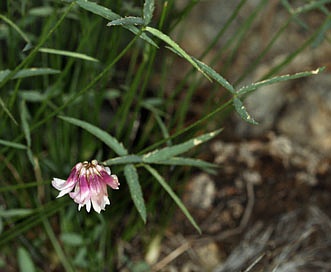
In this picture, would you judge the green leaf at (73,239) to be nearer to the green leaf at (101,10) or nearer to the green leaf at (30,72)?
the green leaf at (30,72)

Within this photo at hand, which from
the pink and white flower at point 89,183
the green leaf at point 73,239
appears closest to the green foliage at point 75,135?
the green leaf at point 73,239

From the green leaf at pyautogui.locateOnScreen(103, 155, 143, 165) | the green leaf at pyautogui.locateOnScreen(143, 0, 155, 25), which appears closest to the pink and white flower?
the green leaf at pyautogui.locateOnScreen(103, 155, 143, 165)

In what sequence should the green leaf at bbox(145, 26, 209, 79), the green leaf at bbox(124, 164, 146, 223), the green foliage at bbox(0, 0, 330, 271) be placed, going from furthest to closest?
the green foliage at bbox(0, 0, 330, 271), the green leaf at bbox(124, 164, 146, 223), the green leaf at bbox(145, 26, 209, 79)

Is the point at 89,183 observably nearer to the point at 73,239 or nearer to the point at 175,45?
the point at 175,45

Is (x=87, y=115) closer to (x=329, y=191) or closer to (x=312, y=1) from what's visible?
(x=312, y=1)

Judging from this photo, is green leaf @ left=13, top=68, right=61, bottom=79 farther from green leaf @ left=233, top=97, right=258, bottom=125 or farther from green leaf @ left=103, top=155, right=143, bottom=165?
green leaf @ left=233, top=97, right=258, bottom=125

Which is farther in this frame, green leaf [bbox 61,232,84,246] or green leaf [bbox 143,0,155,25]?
green leaf [bbox 61,232,84,246]

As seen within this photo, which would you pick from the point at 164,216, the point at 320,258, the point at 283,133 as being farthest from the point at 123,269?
the point at 283,133
